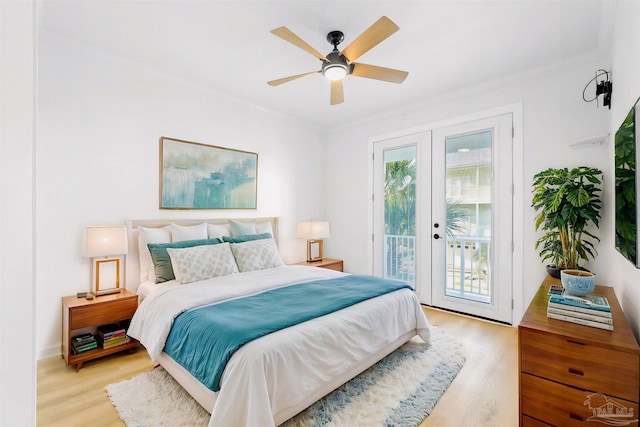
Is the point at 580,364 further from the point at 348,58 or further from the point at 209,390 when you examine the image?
the point at 348,58

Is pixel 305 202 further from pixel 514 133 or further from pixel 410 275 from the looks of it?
pixel 514 133

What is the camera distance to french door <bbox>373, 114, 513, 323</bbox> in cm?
333

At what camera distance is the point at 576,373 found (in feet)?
4.70

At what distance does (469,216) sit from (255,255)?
2538 mm

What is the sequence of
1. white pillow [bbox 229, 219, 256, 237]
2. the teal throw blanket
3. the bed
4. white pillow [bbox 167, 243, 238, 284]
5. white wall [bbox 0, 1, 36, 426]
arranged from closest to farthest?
white wall [bbox 0, 1, 36, 426] < the bed < the teal throw blanket < white pillow [bbox 167, 243, 238, 284] < white pillow [bbox 229, 219, 256, 237]

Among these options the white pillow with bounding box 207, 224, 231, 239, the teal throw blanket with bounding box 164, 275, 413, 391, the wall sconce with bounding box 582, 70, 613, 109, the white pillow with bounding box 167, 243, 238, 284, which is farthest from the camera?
the white pillow with bounding box 207, 224, 231, 239

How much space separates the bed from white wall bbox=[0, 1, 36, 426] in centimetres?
129

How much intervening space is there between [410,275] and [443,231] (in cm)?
78

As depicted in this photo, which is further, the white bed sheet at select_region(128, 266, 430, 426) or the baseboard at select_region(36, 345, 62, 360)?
the baseboard at select_region(36, 345, 62, 360)

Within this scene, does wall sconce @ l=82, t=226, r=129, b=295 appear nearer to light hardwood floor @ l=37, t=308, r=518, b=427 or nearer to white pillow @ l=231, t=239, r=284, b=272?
light hardwood floor @ l=37, t=308, r=518, b=427

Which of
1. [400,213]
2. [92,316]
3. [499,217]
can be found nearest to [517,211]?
[499,217]

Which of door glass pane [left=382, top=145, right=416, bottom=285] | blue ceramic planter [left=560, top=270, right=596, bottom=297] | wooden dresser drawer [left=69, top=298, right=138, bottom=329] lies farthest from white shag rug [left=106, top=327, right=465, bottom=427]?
door glass pane [left=382, top=145, right=416, bottom=285]

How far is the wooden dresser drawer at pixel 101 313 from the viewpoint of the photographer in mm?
2346

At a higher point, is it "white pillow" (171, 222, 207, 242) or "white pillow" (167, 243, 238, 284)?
"white pillow" (171, 222, 207, 242)
